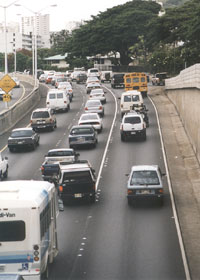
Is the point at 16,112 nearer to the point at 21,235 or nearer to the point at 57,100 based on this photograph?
the point at 57,100

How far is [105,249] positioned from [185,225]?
16.5 ft

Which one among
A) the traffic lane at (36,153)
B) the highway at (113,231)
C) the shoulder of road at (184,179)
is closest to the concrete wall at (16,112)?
the traffic lane at (36,153)

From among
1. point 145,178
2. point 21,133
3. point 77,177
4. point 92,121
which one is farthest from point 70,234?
point 92,121

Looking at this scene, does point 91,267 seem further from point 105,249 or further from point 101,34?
point 101,34

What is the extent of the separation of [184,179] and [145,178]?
26.0 feet

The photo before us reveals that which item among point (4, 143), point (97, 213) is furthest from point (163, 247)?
point (4, 143)

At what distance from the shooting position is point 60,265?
21953 millimetres

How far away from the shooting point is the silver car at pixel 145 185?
100 ft

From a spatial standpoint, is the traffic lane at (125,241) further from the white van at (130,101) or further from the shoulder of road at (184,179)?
the white van at (130,101)

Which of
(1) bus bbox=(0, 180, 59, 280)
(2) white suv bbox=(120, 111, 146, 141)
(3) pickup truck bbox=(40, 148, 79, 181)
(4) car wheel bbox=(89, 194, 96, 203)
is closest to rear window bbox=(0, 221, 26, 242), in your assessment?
(1) bus bbox=(0, 180, 59, 280)

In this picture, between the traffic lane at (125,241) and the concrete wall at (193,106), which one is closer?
the traffic lane at (125,241)

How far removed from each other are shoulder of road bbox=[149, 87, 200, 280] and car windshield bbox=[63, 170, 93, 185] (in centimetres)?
431

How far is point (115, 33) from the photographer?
465 ft

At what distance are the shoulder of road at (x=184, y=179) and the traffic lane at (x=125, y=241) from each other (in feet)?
1.56
